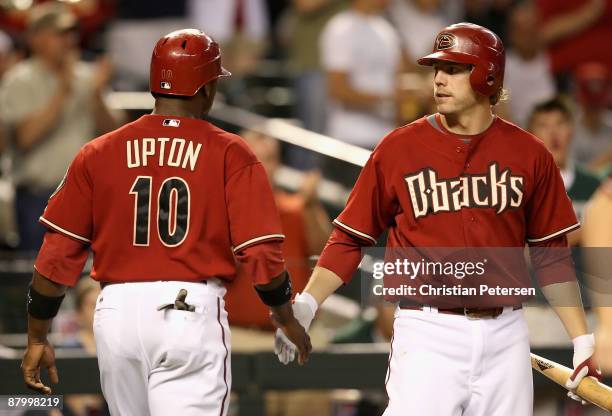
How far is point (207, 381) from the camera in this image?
4.89 m

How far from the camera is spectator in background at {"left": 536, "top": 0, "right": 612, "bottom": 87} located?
10812 mm

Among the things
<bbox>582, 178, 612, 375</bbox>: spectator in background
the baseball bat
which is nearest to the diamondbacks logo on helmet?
the baseball bat

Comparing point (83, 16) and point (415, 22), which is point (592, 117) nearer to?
point (415, 22)

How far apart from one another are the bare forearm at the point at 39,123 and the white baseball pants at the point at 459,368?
13.8 ft

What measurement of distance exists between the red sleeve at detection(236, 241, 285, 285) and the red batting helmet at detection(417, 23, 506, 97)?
3.14ft

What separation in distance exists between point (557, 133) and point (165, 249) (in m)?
3.25

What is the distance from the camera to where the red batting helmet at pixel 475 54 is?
5004 mm

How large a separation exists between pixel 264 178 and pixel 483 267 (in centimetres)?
91

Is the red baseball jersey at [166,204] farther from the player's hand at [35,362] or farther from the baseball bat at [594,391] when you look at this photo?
the baseball bat at [594,391]

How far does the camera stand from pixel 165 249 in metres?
4.93

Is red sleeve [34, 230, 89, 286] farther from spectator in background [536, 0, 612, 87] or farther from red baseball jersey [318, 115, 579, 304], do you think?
spectator in background [536, 0, 612, 87]

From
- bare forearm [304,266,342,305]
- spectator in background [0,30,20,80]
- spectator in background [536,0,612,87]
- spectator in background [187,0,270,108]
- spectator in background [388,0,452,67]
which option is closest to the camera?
bare forearm [304,266,342,305]

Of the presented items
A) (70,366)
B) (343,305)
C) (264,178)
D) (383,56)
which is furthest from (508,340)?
(383,56)

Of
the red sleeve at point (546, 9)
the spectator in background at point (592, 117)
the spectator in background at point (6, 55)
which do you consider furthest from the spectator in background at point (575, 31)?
the spectator in background at point (6, 55)
